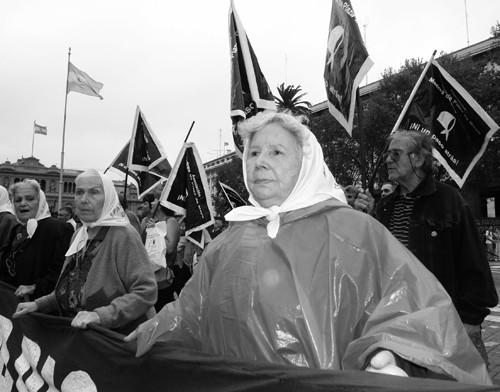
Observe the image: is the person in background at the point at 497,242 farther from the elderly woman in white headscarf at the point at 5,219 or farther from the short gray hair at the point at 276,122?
the short gray hair at the point at 276,122

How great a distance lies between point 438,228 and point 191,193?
425 centimetres

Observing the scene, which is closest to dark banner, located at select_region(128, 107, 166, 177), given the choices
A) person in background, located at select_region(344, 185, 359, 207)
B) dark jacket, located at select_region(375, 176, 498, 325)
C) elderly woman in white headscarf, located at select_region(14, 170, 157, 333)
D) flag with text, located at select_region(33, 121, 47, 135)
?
person in background, located at select_region(344, 185, 359, 207)

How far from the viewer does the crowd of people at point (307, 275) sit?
1532 mm

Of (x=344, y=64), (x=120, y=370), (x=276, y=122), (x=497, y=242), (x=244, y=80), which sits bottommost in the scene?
(x=497, y=242)

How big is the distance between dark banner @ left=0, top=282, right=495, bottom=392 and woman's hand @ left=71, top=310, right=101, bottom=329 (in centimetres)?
6

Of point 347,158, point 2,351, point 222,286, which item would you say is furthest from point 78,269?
point 347,158

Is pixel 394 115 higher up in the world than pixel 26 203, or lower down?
higher up

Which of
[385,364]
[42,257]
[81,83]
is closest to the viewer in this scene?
[385,364]

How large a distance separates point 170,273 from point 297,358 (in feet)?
13.4

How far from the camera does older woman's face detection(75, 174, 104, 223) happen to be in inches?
130

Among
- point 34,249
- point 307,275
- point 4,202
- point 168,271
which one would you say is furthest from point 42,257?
point 307,275

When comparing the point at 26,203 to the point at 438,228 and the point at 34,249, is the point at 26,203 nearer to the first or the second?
the point at 34,249

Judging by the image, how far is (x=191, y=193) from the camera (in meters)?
6.63

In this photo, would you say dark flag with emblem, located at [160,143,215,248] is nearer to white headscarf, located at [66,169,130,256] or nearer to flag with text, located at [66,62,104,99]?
white headscarf, located at [66,169,130,256]
